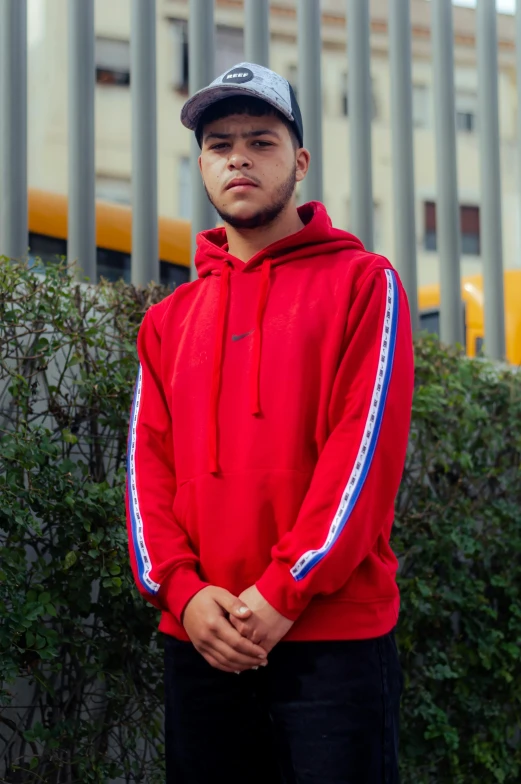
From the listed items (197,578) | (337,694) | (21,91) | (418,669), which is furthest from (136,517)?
(21,91)

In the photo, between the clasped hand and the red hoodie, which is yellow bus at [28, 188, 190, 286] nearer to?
the red hoodie

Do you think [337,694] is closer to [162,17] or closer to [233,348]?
[233,348]

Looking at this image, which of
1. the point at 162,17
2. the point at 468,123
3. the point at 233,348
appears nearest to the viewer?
the point at 233,348

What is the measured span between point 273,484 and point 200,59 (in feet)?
11.4

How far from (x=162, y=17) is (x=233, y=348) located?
30.3 m

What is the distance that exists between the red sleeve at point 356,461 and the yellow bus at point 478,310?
15.2 ft

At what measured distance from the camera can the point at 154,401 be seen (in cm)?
265

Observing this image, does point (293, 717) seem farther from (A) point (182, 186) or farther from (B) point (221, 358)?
(A) point (182, 186)

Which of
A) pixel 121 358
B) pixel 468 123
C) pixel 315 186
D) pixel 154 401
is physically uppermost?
pixel 468 123

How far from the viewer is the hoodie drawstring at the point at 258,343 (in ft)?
7.81

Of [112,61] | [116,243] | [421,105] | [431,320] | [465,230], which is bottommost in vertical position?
[431,320]

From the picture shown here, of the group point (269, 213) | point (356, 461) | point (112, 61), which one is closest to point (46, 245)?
point (269, 213)

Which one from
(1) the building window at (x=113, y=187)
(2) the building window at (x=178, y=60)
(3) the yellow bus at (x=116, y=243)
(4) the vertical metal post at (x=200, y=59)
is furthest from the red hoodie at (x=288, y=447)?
(2) the building window at (x=178, y=60)

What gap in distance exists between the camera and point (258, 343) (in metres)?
2.43
